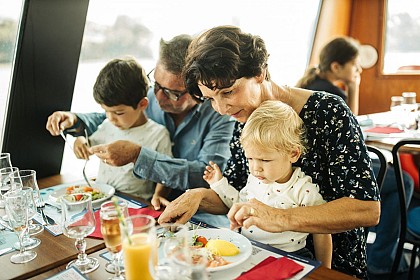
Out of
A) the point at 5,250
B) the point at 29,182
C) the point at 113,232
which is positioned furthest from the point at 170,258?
the point at 29,182

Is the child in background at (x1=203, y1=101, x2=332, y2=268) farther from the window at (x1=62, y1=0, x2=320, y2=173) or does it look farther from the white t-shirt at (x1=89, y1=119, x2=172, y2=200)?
the white t-shirt at (x1=89, y1=119, x2=172, y2=200)

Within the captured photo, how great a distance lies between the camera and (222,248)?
Result: 130 cm

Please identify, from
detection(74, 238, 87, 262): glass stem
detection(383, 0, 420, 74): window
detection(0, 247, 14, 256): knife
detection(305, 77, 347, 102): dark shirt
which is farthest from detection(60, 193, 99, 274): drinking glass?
detection(383, 0, 420, 74): window

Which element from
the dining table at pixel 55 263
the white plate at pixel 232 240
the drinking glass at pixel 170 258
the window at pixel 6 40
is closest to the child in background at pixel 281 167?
the white plate at pixel 232 240

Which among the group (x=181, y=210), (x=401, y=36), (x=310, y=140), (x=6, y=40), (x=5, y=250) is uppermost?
(x=401, y=36)

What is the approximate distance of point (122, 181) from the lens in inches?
86.1

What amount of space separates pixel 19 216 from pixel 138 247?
0.57m

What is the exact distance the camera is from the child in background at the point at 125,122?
6.79ft

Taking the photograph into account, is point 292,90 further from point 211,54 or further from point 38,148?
point 38,148

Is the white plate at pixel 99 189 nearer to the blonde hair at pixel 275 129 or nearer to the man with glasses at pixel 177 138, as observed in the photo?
the man with glasses at pixel 177 138

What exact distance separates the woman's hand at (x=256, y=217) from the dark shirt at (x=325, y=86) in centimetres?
240

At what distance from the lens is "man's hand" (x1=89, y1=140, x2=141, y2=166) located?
1850 mm

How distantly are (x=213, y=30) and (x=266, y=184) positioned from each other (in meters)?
0.64

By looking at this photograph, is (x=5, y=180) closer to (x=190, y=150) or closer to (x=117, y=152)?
(x=117, y=152)
